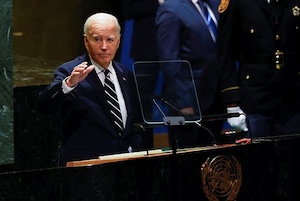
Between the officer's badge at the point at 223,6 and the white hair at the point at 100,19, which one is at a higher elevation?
the officer's badge at the point at 223,6

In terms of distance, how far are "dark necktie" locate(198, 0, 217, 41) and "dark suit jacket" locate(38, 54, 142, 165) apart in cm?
108

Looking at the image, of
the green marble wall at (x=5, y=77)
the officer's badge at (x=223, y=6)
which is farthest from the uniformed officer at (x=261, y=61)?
the green marble wall at (x=5, y=77)

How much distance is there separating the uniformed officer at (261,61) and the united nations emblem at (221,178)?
94 cm

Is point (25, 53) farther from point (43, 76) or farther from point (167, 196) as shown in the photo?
point (167, 196)

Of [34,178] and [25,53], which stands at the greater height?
[25,53]

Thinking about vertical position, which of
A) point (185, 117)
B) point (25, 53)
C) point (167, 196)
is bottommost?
point (167, 196)

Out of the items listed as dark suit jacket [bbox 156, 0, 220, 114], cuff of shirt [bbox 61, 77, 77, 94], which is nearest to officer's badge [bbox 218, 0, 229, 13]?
dark suit jacket [bbox 156, 0, 220, 114]

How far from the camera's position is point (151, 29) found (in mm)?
6438

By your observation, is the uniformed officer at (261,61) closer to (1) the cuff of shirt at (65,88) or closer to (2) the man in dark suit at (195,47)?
(2) the man in dark suit at (195,47)

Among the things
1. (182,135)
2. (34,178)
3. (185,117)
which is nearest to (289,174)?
(185,117)

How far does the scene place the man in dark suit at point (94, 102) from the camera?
18.0 ft

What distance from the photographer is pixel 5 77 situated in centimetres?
543

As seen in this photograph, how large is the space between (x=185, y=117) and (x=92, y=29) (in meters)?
0.67

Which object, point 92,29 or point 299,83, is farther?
point 299,83
